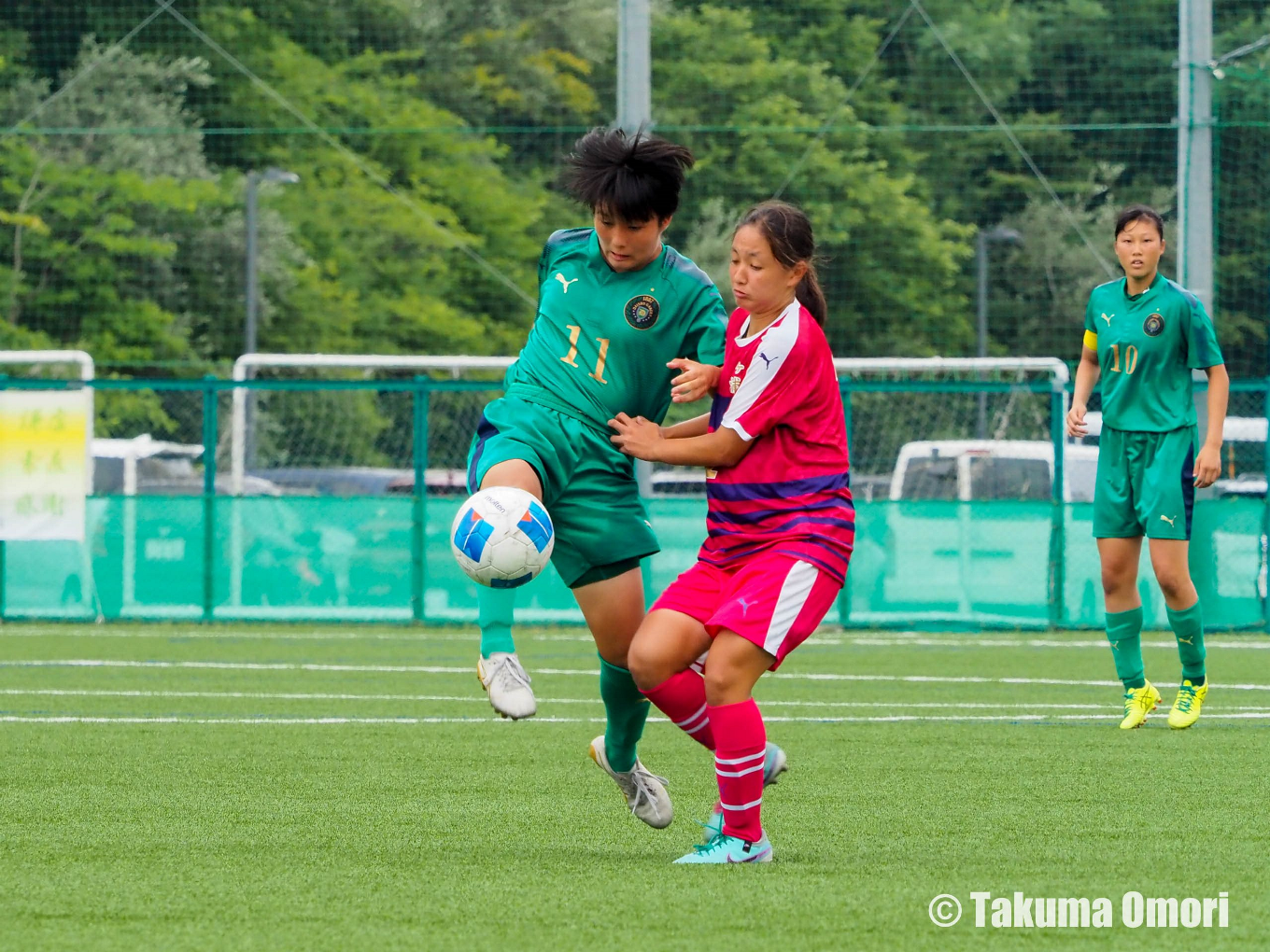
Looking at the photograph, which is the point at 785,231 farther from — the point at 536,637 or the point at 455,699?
the point at 536,637

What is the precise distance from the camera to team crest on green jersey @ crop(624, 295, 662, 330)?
558cm

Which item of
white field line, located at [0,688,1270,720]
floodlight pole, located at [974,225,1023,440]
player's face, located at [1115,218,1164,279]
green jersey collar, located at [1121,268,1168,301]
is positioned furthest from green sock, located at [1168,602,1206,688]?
floodlight pole, located at [974,225,1023,440]

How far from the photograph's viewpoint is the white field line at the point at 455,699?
29.6 feet

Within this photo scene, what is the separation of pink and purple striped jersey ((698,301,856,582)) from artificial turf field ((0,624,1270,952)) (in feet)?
2.58

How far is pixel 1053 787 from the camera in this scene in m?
6.21

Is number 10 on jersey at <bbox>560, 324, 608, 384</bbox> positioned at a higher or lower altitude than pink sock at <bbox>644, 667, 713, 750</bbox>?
higher

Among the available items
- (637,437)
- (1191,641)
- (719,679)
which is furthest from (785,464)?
(1191,641)

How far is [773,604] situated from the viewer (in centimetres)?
483

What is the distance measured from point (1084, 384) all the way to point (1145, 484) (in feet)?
1.94

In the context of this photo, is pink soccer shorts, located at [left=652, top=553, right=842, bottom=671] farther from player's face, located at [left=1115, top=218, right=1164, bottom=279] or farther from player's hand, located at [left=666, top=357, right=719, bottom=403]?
player's face, located at [left=1115, top=218, right=1164, bottom=279]

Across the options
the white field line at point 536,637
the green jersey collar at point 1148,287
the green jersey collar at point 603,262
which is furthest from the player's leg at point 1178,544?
the white field line at point 536,637

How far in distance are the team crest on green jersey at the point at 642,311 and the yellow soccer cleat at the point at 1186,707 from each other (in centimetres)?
351

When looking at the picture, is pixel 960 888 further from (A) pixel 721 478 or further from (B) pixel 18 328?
(B) pixel 18 328

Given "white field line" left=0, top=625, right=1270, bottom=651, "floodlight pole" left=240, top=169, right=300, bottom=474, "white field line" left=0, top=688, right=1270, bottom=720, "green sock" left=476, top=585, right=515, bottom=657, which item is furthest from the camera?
"floodlight pole" left=240, top=169, right=300, bottom=474
